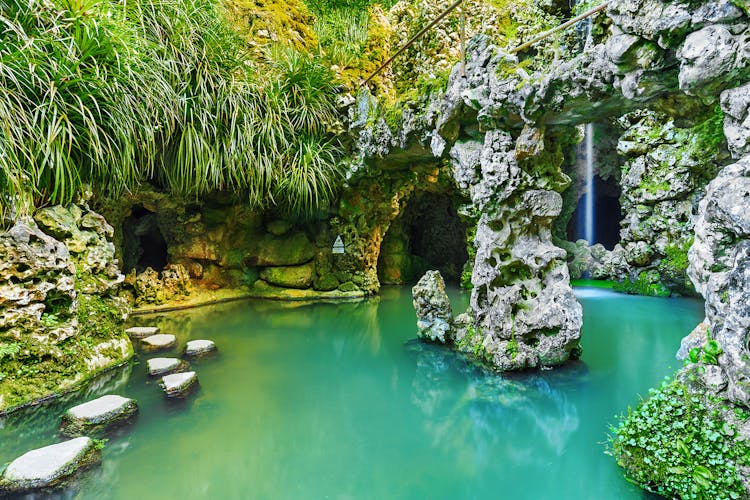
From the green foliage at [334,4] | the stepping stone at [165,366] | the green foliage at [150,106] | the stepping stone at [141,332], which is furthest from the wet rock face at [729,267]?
the green foliage at [334,4]

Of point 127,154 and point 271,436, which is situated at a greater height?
point 127,154

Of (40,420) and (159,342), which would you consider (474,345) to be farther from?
(40,420)

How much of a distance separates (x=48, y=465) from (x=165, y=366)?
172cm

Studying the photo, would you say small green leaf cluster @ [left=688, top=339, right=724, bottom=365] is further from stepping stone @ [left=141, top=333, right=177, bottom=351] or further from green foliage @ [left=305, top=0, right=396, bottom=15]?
green foliage @ [left=305, top=0, right=396, bottom=15]

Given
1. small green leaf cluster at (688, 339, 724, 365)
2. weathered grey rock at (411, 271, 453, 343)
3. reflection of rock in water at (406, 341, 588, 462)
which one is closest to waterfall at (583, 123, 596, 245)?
weathered grey rock at (411, 271, 453, 343)

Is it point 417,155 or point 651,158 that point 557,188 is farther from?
point 651,158

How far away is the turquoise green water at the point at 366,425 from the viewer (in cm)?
244

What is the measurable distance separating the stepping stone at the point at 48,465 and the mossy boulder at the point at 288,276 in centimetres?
547

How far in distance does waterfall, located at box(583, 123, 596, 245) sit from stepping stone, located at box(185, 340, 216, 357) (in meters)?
11.2

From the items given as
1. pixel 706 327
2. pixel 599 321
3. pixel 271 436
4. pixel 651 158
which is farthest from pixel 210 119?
pixel 651 158

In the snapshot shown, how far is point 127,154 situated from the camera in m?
4.41

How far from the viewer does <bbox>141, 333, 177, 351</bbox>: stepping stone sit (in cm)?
478

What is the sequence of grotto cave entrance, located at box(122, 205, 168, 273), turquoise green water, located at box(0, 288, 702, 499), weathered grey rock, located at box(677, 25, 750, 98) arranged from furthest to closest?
grotto cave entrance, located at box(122, 205, 168, 273)
turquoise green water, located at box(0, 288, 702, 499)
weathered grey rock, located at box(677, 25, 750, 98)

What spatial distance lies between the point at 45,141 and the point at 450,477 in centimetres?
431
